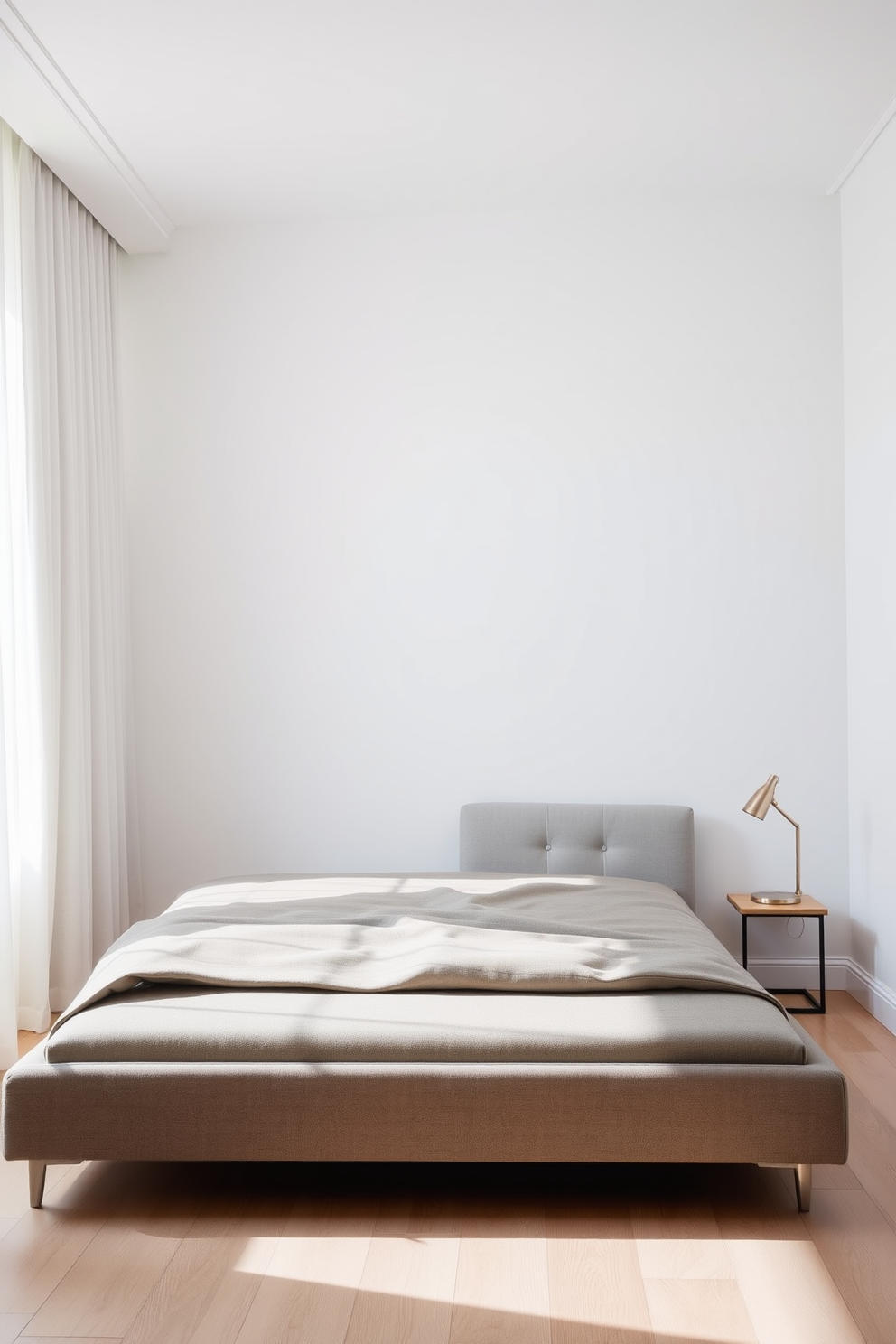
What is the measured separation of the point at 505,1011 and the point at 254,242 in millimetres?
3177

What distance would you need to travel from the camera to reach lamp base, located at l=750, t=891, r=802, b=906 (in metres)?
3.70

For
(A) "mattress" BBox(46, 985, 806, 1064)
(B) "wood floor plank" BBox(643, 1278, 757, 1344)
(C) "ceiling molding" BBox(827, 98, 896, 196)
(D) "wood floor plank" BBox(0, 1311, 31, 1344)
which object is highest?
(C) "ceiling molding" BBox(827, 98, 896, 196)

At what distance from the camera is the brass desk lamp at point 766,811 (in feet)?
12.0

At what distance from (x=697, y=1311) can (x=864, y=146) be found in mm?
3551

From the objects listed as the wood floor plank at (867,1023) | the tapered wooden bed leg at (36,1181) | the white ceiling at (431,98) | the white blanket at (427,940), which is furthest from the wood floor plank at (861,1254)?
the white ceiling at (431,98)

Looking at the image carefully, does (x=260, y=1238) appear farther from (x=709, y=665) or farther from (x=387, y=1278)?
(x=709, y=665)

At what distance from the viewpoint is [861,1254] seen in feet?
6.77

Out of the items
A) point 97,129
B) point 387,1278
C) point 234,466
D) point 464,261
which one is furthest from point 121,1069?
point 464,261

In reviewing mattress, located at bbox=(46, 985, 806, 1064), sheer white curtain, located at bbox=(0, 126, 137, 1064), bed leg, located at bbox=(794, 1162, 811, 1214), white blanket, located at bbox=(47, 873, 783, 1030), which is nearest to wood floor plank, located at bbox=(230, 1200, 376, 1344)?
mattress, located at bbox=(46, 985, 806, 1064)

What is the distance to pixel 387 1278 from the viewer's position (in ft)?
6.57

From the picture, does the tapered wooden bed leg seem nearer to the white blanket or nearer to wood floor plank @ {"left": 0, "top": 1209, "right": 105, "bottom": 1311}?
wood floor plank @ {"left": 0, "top": 1209, "right": 105, "bottom": 1311}

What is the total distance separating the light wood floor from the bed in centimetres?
13

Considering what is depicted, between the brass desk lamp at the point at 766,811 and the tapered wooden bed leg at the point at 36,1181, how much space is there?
2.42 meters

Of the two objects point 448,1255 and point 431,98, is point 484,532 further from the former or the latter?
point 448,1255
